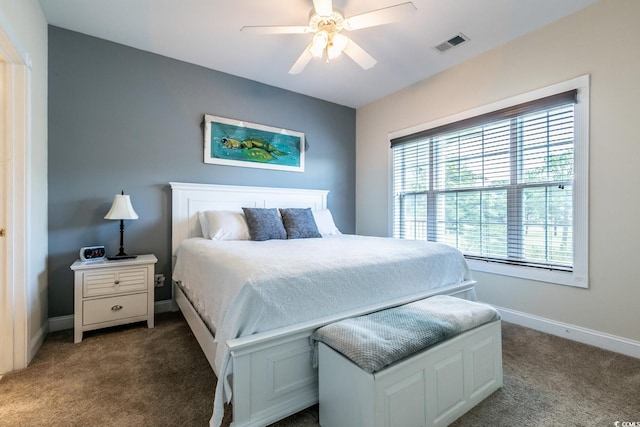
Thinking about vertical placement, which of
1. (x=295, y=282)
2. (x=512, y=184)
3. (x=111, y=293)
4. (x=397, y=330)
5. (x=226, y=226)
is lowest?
(x=111, y=293)

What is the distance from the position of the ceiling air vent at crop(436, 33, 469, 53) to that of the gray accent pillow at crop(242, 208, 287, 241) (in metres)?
2.37

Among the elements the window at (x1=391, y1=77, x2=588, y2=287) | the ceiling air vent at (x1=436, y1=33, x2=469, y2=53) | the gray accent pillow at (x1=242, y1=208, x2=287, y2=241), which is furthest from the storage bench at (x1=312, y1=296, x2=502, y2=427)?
the ceiling air vent at (x1=436, y1=33, x2=469, y2=53)

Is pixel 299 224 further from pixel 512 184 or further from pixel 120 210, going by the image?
pixel 512 184

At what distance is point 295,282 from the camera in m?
1.48

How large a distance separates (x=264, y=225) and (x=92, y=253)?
4.79 ft

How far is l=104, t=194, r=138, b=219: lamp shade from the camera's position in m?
2.47

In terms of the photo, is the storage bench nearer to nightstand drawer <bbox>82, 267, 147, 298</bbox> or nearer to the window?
the window

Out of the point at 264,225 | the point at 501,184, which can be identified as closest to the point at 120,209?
the point at 264,225

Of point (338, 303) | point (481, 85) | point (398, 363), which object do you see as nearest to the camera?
point (398, 363)

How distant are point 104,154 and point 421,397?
10.5ft

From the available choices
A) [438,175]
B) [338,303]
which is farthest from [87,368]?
[438,175]

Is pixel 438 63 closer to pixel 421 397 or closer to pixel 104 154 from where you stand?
pixel 421 397

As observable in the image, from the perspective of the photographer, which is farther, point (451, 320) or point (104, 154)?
point (104, 154)

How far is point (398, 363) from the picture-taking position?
1207mm
